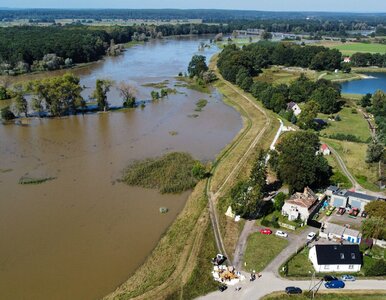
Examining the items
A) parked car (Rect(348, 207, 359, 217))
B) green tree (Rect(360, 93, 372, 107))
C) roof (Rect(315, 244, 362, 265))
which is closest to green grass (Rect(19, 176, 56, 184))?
roof (Rect(315, 244, 362, 265))

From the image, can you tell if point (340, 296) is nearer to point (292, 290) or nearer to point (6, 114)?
point (292, 290)

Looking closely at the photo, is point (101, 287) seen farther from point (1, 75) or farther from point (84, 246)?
point (1, 75)

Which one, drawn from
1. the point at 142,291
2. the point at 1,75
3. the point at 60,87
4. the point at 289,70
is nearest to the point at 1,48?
the point at 1,75

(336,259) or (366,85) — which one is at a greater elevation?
(366,85)

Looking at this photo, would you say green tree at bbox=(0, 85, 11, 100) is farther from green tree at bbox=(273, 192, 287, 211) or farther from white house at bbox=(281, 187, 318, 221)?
white house at bbox=(281, 187, 318, 221)

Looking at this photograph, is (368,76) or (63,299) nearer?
(63,299)

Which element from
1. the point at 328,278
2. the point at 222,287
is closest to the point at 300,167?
the point at 328,278

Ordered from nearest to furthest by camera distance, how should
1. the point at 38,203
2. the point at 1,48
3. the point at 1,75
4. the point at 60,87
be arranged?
the point at 38,203 → the point at 60,87 → the point at 1,75 → the point at 1,48

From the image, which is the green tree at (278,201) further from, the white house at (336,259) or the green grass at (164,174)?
the green grass at (164,174)
